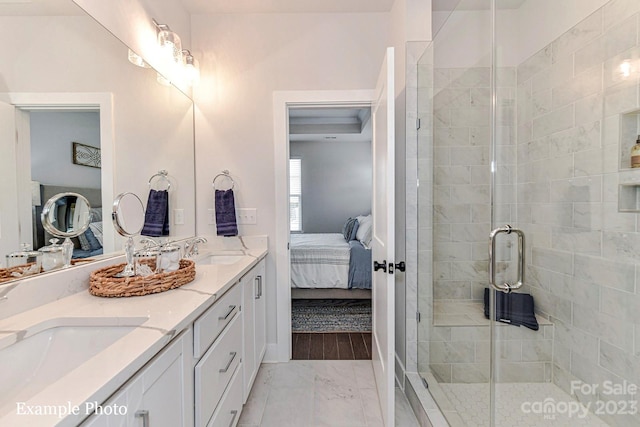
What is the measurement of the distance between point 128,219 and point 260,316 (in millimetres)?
1071

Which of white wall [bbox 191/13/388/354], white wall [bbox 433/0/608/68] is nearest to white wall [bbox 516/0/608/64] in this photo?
white wall [bbox 433/0/608/68]

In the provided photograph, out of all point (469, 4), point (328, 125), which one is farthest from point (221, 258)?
point (328, 125)

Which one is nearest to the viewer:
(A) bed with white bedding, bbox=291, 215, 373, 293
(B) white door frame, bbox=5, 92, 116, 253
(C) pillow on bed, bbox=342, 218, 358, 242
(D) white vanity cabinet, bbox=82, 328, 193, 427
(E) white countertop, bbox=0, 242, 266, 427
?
(E) white countertop, bbox=0, 242, 266, 427

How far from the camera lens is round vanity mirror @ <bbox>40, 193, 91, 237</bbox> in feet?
3.67

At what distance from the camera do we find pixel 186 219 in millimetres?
2283

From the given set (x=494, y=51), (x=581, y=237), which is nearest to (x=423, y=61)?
(x=494, y=51)

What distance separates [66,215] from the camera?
47.1 inches

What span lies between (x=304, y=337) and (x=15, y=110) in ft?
8.03

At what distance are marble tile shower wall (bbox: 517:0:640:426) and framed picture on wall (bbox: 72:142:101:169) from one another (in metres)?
2.31

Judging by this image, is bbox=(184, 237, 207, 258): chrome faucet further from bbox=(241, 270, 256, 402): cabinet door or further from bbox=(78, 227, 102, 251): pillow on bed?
bbox=(78, 227, 102, 251): pillow on bed

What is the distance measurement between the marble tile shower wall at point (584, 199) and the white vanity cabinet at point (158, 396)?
195 centimetres

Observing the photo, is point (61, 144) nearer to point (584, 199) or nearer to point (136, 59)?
point (136, 59)

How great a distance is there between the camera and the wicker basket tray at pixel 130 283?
114 centimetres

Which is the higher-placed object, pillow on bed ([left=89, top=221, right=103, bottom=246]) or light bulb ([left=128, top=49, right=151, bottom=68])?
light bulb ([left=128, top=49, right=151, bottom=68])
